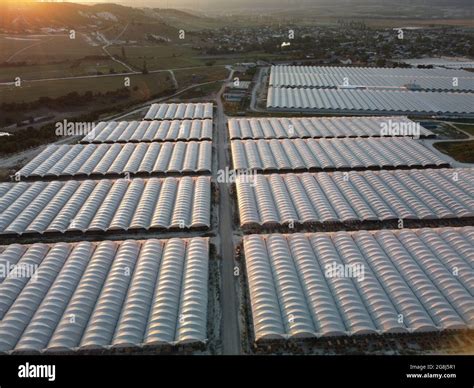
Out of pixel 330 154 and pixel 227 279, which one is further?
pixel 330 154

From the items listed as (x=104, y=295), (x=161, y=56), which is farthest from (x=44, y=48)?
(x=104, y=295)

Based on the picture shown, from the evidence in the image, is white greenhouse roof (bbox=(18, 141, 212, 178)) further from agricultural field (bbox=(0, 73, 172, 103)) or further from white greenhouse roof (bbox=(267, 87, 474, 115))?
agricultural field (bbox=(0, 73, 172, 103))

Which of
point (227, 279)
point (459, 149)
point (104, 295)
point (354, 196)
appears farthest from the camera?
point (459, 149)

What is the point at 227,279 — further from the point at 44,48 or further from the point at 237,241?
the point at 44,48

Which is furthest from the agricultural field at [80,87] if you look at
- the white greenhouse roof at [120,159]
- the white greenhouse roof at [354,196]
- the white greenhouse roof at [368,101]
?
the white greenhouse roof at [354,196]

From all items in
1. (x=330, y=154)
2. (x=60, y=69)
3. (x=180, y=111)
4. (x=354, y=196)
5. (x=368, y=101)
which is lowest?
(x=354, y=196)
